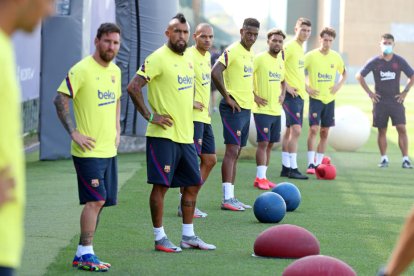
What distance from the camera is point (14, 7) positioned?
143 inches

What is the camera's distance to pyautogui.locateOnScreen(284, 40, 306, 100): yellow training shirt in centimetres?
1564

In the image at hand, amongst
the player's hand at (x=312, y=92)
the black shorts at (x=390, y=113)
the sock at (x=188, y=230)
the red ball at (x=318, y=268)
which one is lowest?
the sock at (x=188, y=230)

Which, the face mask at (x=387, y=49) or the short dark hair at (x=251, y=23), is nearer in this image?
the short dark hair at (x=251, y=23)

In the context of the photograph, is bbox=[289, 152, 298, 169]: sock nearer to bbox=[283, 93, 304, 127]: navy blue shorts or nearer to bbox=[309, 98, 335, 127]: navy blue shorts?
bbox=[283, 93, 304, 127]: navy blue shorts

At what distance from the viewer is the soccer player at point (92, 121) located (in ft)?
26.3

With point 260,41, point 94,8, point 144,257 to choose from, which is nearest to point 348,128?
point 94,8

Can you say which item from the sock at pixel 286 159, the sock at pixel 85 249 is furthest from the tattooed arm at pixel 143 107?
the sock at pixel 286 159

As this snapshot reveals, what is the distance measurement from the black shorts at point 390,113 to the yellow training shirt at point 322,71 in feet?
4.95

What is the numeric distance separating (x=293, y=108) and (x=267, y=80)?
1794 millimetres

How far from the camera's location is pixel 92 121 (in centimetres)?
808

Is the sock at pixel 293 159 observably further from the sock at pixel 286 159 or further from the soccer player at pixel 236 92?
the soccer player at pixel 236 92

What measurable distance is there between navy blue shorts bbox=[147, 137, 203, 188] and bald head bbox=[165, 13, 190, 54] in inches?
31.5

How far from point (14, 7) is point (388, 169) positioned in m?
14.6

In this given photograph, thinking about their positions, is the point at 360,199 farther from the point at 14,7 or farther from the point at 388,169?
the point at 14,7
